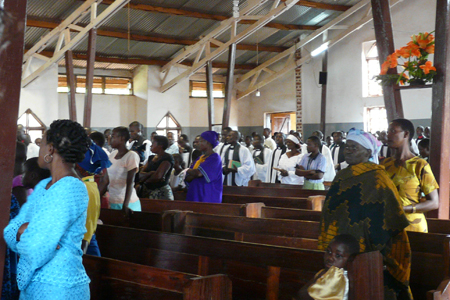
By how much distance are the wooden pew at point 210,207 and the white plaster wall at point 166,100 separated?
11923 mm

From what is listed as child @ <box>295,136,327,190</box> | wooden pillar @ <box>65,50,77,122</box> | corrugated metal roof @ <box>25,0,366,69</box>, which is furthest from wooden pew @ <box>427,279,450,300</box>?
wooden pillar @ <box>65,50,77,122</box>

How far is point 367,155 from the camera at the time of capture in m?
2.88

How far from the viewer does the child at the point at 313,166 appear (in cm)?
627

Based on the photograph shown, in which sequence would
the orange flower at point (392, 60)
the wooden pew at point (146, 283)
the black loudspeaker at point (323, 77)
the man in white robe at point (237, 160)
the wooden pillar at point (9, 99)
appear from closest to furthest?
1. the wooden pillar at point (9, 99)
2. the wooden pew at point (146, 283)
3. the orange flower at point (392, 60)
4. the man in white robe at point (237, 160)
5. the black loudspeaker at point (323, 77)

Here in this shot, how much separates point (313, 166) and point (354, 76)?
10.9 m

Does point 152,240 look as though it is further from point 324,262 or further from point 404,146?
point 404,146

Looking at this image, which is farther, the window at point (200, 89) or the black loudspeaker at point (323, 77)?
the window at point (200, 89)

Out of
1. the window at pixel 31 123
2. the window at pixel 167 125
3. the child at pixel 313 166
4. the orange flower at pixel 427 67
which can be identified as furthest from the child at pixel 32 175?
the window at pixel 167 125

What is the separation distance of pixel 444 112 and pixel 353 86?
12.3m

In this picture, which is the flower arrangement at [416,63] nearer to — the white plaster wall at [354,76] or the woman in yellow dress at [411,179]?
the woman in yellow dress at [411,179]

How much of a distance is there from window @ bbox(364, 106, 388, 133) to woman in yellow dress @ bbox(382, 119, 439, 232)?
1298 cm

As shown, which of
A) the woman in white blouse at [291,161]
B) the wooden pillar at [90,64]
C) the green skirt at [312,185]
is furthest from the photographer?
the wooden pillar at [90,64]

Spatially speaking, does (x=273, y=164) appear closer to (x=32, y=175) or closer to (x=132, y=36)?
(x=32, y=175)

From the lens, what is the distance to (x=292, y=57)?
17453 mm
